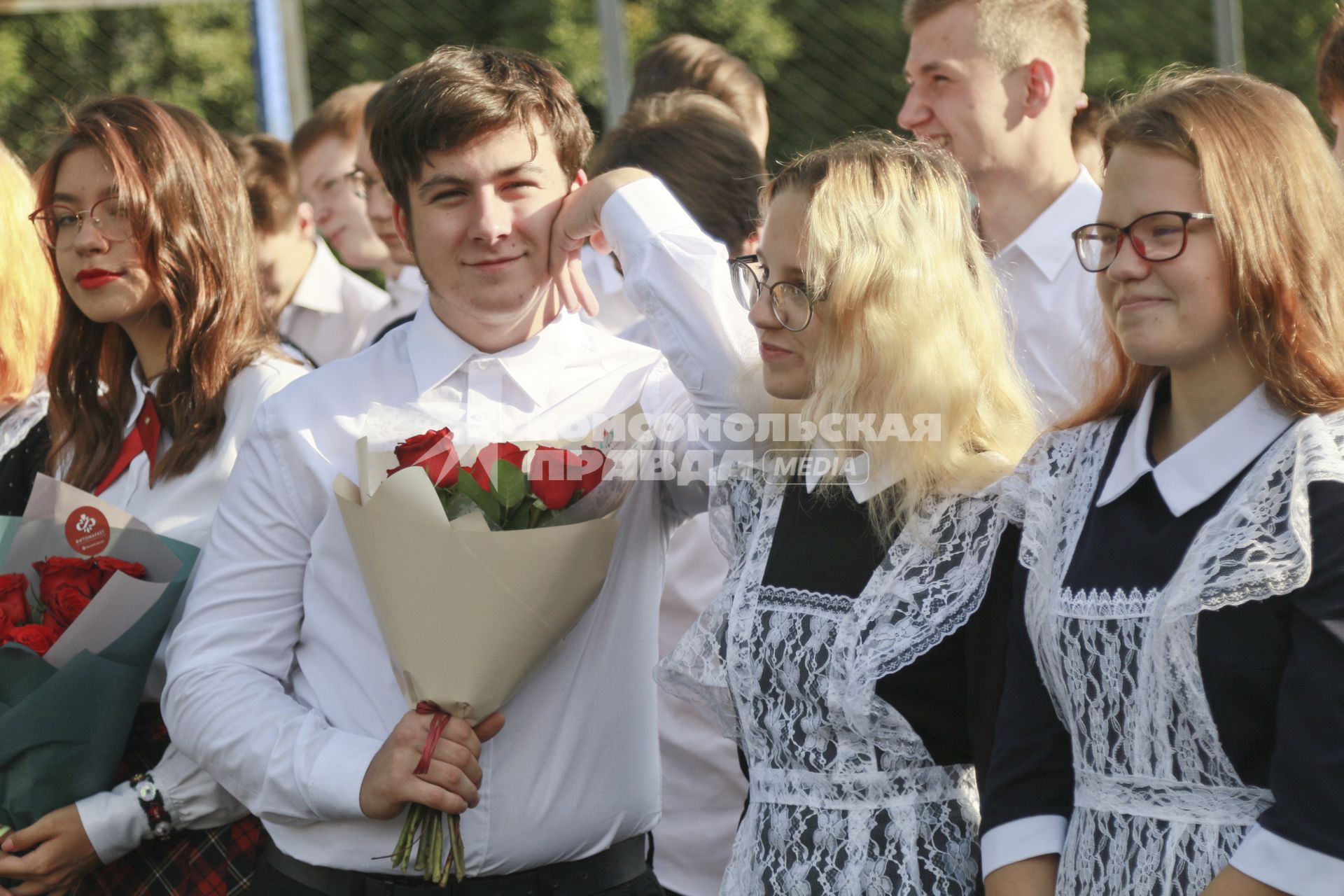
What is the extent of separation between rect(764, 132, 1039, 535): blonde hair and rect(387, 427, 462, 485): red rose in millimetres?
537

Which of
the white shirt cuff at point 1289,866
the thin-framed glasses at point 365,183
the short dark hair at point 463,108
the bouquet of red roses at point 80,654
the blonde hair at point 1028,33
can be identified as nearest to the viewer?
the white shirt cuff at point 1289,866

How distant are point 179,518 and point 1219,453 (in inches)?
73.8

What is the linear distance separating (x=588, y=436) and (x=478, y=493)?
22 centimetres

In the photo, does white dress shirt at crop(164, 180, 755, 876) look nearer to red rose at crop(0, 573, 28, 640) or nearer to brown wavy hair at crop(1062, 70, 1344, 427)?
red rose at crop(0, 573, 28, 640)

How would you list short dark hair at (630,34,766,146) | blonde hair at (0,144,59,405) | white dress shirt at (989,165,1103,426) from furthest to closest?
short dark hair at (630,34,766,146) → blonde hair at (0,144,59,405) → white dress shirt at (989,165,1103,426)

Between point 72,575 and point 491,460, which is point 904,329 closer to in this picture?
point 491,460

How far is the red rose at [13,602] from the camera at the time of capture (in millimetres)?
2529

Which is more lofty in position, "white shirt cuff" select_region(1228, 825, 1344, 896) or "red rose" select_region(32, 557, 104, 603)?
"red rose" select_region(32, 557, 104, 603)

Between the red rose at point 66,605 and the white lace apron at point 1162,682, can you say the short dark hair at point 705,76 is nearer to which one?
the red rose at point 66,605

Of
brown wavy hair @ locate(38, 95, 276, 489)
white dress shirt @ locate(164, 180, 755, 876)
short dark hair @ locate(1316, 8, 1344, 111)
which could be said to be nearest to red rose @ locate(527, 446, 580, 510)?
white dress shirt @ locate(164, 180, 755, 876)

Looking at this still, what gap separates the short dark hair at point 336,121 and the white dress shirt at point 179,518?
9.17 ft

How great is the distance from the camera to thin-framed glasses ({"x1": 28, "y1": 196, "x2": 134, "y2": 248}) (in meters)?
2.88

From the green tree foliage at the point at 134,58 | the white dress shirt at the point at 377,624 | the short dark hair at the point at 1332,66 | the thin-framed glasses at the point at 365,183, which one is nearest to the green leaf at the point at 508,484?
the white dress shirt at the point at 377,624

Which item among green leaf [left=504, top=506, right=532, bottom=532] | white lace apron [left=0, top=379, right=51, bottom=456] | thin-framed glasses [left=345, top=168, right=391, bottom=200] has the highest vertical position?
thin-framed glasses [left=345, top=168, right=391, bottom=200]
